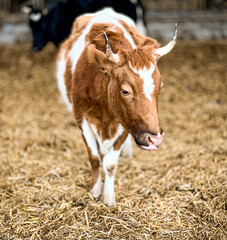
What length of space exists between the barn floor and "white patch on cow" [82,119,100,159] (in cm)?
41

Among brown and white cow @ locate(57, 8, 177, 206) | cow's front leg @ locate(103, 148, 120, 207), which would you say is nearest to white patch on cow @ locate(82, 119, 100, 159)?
brown and white cow @ locate(57, 8, 177, 206)

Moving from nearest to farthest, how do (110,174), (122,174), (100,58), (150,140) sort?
(150,140)
(100,58)
(110,174)
(122,174)

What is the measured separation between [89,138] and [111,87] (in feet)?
2.08

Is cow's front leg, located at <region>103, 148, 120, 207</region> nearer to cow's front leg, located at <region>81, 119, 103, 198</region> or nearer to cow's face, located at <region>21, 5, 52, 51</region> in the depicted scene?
cow's front leg, located at <region>81, 119, 103, 198</region>

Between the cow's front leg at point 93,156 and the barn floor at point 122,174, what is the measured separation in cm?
10

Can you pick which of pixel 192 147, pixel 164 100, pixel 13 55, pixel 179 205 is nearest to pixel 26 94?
pixel 13 55

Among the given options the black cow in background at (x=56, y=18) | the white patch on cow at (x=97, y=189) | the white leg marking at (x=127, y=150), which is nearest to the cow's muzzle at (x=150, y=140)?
the white patch on cow at (x=97, y=189)

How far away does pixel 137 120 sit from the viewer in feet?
6.21

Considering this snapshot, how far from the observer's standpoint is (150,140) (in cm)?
184

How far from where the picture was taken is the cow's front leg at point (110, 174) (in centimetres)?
251

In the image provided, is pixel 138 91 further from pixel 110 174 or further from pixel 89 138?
pixel 110 174

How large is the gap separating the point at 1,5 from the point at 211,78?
5343 millimetres

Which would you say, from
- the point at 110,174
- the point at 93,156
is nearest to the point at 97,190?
the point at 110,174

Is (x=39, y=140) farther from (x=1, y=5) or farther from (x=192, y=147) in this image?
(x=1, y=5)
